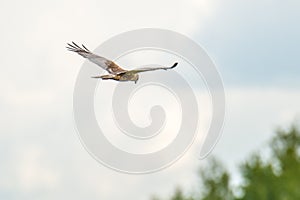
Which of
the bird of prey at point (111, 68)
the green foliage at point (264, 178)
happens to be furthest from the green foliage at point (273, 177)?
the bird of prey at point (111, 68)

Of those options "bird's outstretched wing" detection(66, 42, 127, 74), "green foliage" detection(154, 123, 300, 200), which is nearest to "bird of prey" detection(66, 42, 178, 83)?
"bird's outstretched wing" detection(66, 42, 127, 74)

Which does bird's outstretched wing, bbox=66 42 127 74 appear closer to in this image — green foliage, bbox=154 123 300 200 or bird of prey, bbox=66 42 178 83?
bird of prey, bbox=66 42 178 83

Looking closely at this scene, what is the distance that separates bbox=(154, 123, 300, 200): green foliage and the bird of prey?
70.1 m

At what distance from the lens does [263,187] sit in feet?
Result: 321

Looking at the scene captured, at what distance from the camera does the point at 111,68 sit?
2136cm

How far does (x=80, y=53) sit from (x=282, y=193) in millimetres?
74702

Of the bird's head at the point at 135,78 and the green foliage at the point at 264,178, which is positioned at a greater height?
the green foliage at the point at 264,178

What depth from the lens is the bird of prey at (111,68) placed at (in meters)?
20.4

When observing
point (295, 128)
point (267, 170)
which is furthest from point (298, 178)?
point (295, 128)

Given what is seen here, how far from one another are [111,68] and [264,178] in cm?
7901

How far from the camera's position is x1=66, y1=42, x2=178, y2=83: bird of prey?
67.1 ft

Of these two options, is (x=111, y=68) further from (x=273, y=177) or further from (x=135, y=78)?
(x=273, y=177)

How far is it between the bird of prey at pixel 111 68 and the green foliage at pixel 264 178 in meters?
70.1

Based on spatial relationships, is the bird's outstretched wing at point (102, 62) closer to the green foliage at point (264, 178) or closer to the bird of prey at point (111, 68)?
the bird of prey at point (111, 68)
